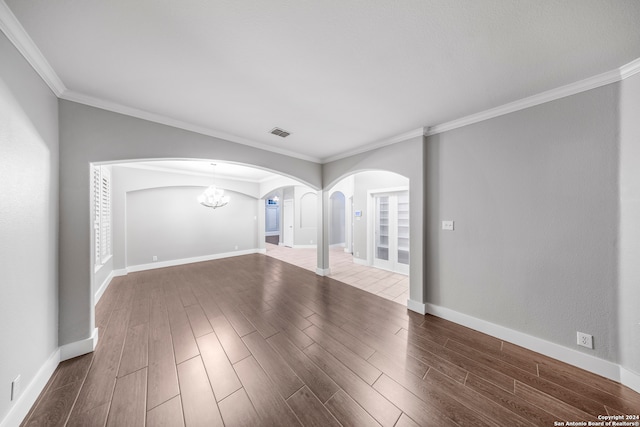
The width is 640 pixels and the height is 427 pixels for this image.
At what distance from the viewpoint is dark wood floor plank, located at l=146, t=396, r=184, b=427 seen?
136cm

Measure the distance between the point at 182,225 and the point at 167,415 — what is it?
5483mm

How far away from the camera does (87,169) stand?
212 centimetres

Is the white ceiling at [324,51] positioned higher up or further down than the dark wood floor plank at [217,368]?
higher up

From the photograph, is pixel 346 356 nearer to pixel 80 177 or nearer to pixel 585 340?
pixel 585 340

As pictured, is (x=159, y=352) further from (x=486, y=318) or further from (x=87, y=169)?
(x=486, y=318)

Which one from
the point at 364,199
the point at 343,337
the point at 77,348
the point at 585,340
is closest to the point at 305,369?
the point at 343,337

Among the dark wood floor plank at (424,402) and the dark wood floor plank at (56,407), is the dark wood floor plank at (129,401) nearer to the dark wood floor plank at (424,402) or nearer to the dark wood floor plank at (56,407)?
the dark wood floor plank at (56,407)

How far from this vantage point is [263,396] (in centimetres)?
156

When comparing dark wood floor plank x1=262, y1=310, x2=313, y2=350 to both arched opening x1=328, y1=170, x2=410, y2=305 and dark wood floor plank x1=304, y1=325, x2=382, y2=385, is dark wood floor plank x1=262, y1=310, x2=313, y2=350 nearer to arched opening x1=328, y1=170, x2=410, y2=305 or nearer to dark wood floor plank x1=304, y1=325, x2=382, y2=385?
dark wood floor plank x1=304, y1=325, x2=382, y2=385

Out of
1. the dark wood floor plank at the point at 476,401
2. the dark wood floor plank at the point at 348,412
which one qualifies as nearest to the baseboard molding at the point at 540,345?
the dark wood floor plank at the point at 476,401

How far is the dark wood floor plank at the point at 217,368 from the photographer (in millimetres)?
1631

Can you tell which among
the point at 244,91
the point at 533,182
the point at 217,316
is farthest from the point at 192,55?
the point at 533,182

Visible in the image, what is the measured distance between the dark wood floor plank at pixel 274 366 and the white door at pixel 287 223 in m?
6.58

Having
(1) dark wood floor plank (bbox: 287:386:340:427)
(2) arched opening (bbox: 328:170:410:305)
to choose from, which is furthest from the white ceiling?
(1) dark wood floor plank (bbox: 287:386:340:427)
